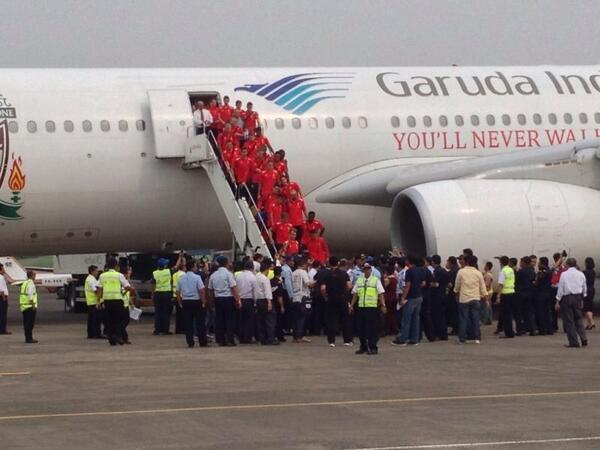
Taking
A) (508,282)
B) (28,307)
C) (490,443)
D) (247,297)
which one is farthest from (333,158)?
(490,443)

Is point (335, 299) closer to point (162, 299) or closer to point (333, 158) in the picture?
point (162, 299)

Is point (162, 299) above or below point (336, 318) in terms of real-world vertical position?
above

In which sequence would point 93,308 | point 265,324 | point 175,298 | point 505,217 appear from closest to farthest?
1. point 265,324
2. point 93,308
3. point 175,298
4. point 505,217

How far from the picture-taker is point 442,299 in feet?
76.8

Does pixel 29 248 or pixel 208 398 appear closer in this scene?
pixel 208 398

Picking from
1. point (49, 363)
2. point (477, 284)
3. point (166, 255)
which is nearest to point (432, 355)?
point (477, 284)

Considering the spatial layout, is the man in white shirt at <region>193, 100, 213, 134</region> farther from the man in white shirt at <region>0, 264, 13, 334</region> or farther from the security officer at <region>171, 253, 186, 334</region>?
the man in white shirt at <region>0, 264, 13, 334</region>

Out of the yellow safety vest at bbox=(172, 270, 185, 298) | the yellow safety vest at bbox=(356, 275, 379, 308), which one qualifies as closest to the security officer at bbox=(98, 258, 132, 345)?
the yellow safety vest at bbox=(172, 270, 185, 298)

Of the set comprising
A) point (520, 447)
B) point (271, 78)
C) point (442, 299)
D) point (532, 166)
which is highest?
point (271, 78)

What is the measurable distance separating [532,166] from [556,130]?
271 cm

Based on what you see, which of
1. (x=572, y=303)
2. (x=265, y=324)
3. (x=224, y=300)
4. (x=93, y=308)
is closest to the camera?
(x=572, y=303)

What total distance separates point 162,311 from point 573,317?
778cm

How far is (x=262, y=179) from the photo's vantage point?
26734 mm

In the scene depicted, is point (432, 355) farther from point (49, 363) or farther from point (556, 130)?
point (556, 130)
